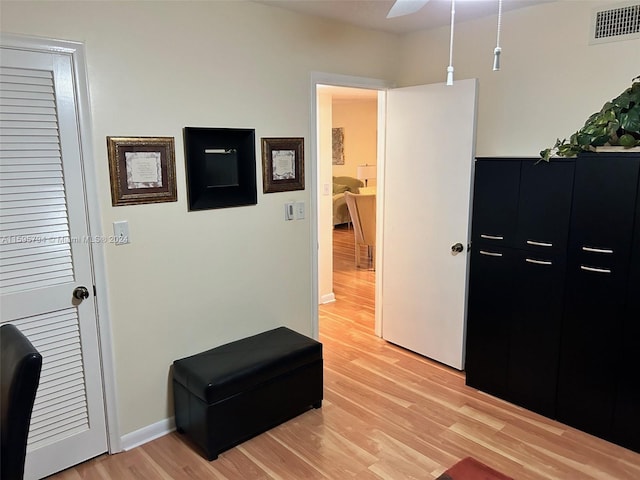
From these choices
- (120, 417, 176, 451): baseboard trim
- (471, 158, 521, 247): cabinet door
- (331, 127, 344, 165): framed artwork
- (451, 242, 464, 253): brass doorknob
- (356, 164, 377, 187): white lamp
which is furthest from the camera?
(331, 127, 344, 165): framed artwork

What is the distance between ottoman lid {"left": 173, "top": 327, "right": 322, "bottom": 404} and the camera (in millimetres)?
2326

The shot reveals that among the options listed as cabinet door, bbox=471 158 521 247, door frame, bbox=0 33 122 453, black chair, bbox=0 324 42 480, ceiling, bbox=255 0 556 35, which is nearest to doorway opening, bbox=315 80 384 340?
ceiling, bbox=255 0 556 35

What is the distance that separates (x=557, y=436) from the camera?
251 cm

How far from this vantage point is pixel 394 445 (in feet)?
8.08

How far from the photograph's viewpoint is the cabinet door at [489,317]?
2.81 metres

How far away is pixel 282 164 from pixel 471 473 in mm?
1981

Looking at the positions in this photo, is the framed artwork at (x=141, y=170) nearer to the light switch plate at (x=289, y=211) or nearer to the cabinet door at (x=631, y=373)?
the light switch plate at (x=289, y=211)

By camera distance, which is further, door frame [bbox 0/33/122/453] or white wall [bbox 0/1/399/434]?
white wall [bbox 0/1/399/434]

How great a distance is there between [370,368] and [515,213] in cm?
151

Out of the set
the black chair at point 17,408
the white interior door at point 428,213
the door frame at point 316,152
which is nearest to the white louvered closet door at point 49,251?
the black chair at point 17,408

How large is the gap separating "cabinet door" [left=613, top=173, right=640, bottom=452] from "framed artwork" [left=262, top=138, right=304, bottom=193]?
191 cm

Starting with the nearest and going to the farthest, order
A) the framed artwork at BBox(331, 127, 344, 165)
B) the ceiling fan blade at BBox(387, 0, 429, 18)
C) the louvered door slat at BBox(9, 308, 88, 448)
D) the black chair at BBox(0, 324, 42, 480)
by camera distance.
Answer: the black chair at BBox(0, 324, 42, 480) < the ceiling fan blade at BBox(387, 0, 429, 18) < the louvered door slat at BBox(9, 308, 88, 448) < the framed artwork at BBox(331, 127, 344, 165)

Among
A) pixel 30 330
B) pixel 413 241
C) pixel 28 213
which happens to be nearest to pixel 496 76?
pixel 413 241

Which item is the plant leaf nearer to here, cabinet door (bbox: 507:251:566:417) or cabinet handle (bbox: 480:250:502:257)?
cabinet door (bbox: 507:251:566:417)
